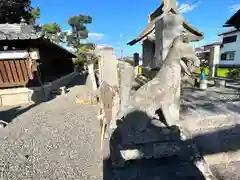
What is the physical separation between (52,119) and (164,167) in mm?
4845

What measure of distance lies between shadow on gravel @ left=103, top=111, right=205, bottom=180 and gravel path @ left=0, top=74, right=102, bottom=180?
65cm

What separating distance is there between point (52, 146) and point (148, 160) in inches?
105

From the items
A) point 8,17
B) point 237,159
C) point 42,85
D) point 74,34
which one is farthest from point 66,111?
point 74,34

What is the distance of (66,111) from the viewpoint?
23.7 ft

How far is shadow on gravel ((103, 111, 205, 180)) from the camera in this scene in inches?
105

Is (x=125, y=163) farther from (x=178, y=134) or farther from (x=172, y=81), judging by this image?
(x=172, y=81)

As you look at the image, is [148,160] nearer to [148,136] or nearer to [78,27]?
[148,136]

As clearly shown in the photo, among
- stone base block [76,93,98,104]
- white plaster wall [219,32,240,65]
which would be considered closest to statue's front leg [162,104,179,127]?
stone base block [76,93,98,104]

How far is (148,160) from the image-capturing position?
2.85 m

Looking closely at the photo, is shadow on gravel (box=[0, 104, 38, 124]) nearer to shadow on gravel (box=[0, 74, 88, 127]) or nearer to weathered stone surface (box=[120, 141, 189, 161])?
shadow on gravel (box=[0, 74, 88, 127])

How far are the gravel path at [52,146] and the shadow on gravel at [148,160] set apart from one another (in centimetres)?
65

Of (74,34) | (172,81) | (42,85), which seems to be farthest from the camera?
(74,34)

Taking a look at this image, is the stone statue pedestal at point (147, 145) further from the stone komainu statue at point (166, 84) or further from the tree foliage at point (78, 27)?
the tree foliage at point (78, 27)

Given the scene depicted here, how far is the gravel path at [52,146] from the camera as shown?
3.33 meters
